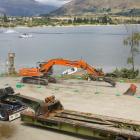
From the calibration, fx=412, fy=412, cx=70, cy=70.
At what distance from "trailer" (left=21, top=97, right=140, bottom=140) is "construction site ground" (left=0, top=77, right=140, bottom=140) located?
35 centimetres

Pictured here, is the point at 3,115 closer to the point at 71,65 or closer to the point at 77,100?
the point at 77,100

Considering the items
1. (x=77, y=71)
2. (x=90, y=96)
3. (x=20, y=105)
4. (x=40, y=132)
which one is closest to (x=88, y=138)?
(x=40, y=132)

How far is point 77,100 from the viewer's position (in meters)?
22.8

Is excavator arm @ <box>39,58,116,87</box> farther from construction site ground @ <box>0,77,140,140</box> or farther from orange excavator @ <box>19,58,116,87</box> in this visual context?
construction site ground @ <box>0,77,140,140</box>

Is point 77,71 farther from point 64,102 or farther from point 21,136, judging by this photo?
point 21,136

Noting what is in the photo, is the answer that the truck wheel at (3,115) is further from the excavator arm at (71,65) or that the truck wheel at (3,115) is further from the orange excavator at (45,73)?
the orange excavator at (45,73)

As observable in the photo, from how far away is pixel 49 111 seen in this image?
57.5 ft

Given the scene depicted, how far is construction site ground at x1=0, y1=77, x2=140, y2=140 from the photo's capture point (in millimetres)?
16923

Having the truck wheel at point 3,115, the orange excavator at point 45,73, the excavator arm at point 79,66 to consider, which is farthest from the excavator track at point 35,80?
the truck wheel at point 3,115

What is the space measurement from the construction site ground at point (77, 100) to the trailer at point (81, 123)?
1.15ft

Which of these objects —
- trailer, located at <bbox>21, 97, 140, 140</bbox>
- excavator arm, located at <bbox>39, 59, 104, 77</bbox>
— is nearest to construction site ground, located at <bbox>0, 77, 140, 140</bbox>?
trailer, located at <bbox>21, 97, 140, 140</bbox>

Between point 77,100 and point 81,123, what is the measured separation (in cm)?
681

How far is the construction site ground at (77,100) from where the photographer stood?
55.5 ft

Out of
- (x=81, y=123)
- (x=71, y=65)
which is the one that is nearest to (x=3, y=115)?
(x=81, y=123)
